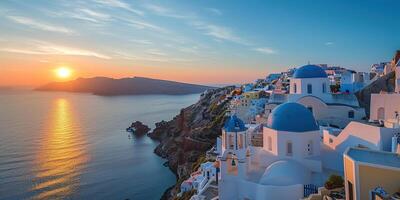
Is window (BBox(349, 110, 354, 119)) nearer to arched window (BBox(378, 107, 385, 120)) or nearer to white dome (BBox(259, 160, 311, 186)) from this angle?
arched window (BBox(378, 107, 385, 120))

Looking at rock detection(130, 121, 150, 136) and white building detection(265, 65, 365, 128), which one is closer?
white building detection(265, 65, 365, 128)

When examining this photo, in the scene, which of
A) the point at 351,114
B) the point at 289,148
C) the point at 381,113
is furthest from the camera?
the point at 351,114

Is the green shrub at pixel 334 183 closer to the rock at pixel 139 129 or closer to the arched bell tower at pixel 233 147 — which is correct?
the arched bell tower at pixel 233 147

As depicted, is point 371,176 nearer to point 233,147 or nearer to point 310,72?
point 233,147

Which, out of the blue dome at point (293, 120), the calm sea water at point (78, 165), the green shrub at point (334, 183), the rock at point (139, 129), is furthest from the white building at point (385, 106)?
the rock at point (139, 129)

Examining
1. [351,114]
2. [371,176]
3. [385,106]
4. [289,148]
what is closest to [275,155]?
[289,148]

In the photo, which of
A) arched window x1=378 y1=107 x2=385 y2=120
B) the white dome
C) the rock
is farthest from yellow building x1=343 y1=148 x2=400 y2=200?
the rock

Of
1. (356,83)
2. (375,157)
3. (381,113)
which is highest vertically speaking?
(356,83)
